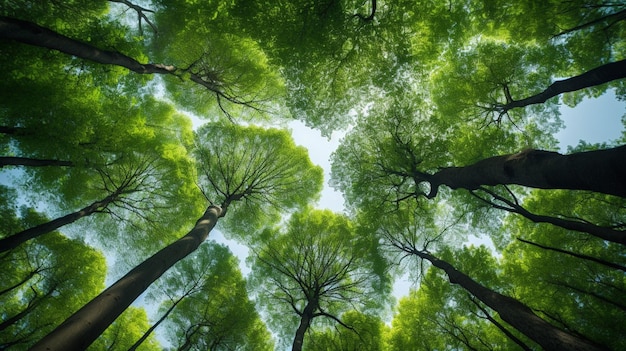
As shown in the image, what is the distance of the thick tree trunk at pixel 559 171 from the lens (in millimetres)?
3125

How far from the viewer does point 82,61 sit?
836 centimetres

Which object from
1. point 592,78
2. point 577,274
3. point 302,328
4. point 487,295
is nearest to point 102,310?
point 302,328

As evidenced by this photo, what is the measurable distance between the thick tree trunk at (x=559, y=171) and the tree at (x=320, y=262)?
594 cm

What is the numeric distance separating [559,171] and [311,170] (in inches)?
407

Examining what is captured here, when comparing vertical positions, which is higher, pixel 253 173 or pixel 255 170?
pixel 255 170

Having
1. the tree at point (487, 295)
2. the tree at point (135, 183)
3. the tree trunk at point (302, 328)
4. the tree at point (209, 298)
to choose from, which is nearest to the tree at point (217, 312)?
the tree at point (209, 298)

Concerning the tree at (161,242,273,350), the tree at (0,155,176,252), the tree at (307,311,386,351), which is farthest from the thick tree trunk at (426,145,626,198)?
the tree at (0,155,176,252)

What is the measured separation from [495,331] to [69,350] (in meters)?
13.6

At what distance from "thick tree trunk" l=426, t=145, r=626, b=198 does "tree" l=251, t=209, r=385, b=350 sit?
5.94 metres

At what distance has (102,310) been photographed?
11.6ft

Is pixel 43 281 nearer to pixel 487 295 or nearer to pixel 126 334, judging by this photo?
pixel 126 334

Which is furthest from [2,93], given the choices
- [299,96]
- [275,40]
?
[299,96]

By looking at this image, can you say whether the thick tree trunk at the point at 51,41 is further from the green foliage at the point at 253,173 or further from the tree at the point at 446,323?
the tree at the point at 446,323

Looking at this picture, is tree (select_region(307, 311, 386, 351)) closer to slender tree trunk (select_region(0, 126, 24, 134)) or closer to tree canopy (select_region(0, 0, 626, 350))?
tree canopy (select_region(0, 0, 626, 350))
